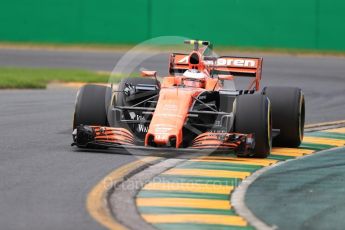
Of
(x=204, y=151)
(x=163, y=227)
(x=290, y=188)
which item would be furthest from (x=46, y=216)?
(x=204, y=151)

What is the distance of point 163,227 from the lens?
28.4 feet

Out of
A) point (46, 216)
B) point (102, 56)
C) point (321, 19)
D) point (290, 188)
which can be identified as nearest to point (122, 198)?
point (46, 216)

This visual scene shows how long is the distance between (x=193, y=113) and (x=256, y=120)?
2.61 feet

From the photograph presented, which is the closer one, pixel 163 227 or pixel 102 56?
pixel 163 227

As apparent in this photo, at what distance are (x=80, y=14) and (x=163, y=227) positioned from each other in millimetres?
30999

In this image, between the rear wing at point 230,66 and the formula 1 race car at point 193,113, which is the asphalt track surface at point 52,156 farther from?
the rear wing at point 230,66

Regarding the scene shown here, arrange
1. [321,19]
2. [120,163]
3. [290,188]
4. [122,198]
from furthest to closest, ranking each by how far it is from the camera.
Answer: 1. [321,19]
2. [120,163]
3. [290,188]
4. [122,198]

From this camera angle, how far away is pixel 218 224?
8.83 metres

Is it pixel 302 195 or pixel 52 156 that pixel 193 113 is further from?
pixel 302 195

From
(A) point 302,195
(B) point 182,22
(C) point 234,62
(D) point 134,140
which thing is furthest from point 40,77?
(A) point 302,195

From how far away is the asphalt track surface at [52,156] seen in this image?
9094mm

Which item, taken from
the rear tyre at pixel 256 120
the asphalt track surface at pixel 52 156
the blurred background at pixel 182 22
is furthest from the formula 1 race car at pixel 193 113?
the blurred background at pixel 182 22

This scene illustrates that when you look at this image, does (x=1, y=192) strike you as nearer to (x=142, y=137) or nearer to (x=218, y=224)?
(x=218, y=224)

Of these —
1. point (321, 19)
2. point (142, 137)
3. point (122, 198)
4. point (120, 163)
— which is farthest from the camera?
point (321, 19)
